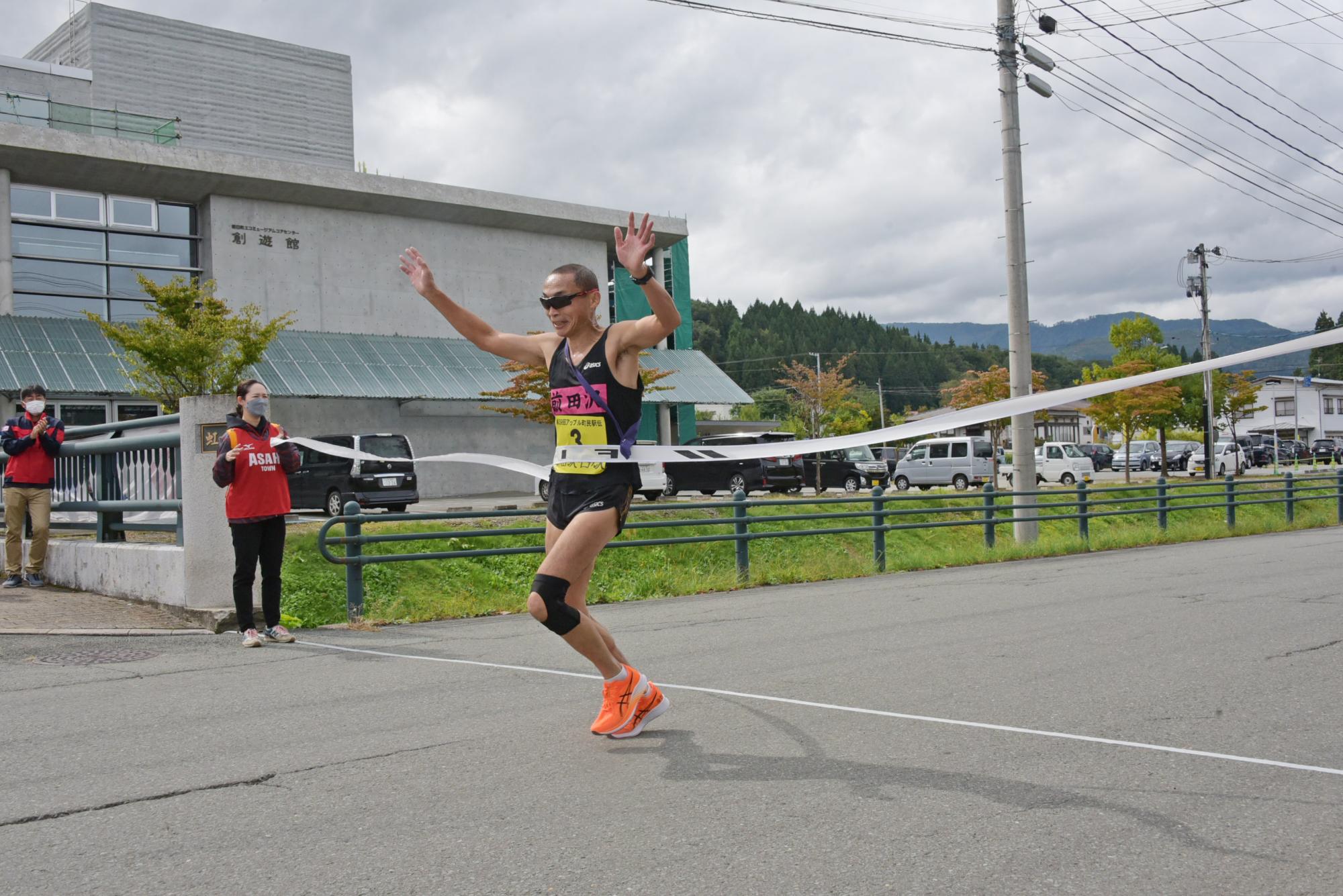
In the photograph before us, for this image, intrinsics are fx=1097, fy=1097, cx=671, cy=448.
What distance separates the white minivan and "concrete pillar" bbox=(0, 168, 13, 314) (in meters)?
27.1

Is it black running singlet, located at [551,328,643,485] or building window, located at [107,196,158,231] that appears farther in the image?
building window, located at [107,196,158,231]

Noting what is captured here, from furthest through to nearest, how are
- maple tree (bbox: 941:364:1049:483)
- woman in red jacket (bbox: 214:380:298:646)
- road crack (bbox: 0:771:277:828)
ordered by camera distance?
maple tree (bbox: 941:364:1049:483)
woman in red jacket (bbox: 214:380:298:646)
road crack (bbox: 0:771:277:828)

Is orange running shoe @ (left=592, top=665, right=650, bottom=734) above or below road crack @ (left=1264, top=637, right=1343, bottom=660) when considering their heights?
above

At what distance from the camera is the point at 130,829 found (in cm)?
366

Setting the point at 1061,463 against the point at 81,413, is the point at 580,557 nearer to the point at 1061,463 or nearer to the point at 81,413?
the point at 81,413

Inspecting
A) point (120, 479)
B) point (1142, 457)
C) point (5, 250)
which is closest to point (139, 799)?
point (120, 479)

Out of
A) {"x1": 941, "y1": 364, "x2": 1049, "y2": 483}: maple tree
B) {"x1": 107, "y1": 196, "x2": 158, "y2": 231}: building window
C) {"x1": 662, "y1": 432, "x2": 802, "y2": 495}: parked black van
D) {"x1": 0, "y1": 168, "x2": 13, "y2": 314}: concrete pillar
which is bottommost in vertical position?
{"x1": 662, "y1": 432, "x2": 802, "y2": 495}: parked black van

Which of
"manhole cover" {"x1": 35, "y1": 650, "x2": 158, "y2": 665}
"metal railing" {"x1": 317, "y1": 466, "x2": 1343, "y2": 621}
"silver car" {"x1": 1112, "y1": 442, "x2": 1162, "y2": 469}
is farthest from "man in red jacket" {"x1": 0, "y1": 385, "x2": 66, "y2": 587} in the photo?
"silver car" {"x1": 1112, "y1": 442, "x2": 1162, "y2": 469}

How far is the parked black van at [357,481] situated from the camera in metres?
23.6

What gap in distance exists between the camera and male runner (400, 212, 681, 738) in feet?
15.6

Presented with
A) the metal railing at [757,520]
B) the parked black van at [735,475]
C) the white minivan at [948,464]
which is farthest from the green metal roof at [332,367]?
the metal railing at [757,520]

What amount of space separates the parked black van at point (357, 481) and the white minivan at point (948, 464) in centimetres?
1932

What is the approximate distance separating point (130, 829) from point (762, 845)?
2101mm

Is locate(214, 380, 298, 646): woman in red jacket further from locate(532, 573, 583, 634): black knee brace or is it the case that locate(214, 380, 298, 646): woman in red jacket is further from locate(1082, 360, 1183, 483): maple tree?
locate(1082, 360, 1183, 483): maple tree
